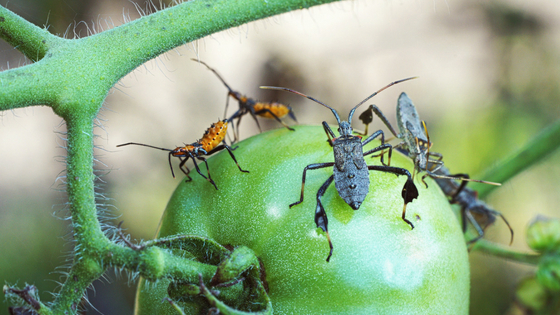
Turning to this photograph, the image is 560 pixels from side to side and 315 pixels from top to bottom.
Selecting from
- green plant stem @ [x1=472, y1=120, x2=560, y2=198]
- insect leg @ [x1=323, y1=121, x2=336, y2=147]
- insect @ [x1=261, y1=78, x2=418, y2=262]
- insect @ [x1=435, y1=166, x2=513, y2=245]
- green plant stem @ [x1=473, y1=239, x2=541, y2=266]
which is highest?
insect leg @ [x1=323, y1=121, x2=336, y2=147]

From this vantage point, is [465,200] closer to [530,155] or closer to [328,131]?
[530,155]

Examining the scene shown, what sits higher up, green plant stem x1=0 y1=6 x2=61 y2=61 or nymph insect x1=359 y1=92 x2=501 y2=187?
green plant stem x1=0 y1=6 x2=61 y2=61

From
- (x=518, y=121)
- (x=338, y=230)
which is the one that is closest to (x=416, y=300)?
(x=338, y=230)

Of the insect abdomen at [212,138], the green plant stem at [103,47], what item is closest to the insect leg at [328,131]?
the green plant stem at [103,47]

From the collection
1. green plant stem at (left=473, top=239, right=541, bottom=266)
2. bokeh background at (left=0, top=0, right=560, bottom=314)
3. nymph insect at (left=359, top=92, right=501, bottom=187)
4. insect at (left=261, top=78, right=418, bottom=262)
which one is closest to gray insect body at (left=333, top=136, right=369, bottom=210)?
insect at (left=261, top=78, right=418, bottom=262)

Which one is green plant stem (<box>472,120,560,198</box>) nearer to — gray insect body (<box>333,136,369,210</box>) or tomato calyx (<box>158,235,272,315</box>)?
gray insect body (<box>333,136,369,210</box>)

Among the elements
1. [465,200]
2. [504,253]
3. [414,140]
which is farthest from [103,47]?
[504,253]

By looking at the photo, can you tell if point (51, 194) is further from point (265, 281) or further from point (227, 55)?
point (265, 281)
